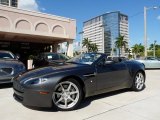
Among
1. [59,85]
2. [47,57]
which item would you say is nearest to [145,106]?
[59,85]

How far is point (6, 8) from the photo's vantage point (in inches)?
639

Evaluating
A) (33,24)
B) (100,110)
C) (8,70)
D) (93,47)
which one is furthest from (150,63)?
(93,47)

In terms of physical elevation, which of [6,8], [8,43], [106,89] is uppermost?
[6,8]

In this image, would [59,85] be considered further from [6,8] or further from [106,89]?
[6,8]

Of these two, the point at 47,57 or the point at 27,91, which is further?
the point at 47,57

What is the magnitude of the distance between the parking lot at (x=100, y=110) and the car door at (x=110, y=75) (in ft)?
1.19

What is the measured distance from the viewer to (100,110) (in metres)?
4.20

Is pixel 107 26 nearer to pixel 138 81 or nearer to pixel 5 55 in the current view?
pixel 5 55

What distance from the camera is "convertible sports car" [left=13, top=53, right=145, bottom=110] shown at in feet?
12.7

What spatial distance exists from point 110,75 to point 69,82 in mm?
1328

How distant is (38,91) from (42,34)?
1473cm

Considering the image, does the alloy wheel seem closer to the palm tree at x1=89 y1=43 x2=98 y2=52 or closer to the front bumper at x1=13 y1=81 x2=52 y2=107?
the front bumper at x1=13 y1=81 x2=52 y2=107

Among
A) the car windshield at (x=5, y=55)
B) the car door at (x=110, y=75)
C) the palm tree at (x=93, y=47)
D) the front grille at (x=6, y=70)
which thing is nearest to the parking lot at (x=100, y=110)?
the car door at (x=110, y=75)

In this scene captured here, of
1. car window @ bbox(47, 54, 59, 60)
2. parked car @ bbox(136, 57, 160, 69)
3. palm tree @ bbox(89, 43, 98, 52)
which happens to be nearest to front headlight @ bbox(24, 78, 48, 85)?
car window @ bbox(47, 54, 59, 60)
